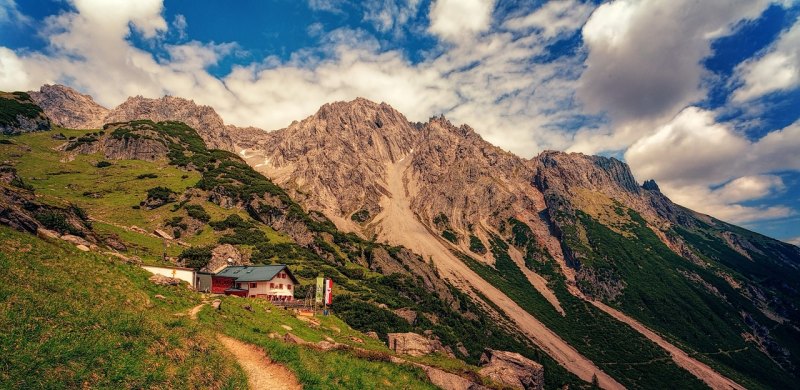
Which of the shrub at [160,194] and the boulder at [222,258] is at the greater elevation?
the shrub at [160,194]

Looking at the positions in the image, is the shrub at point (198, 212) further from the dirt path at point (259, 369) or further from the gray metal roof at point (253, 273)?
the dirt path at point (259, 369)

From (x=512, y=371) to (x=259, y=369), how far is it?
31.6 m

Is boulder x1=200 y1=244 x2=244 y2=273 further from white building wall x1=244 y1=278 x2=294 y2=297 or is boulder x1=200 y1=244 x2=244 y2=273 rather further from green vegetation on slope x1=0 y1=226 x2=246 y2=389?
green vegetation on slope x1=0 y1=226 x2=246 y2=389

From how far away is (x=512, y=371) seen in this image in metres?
44.8

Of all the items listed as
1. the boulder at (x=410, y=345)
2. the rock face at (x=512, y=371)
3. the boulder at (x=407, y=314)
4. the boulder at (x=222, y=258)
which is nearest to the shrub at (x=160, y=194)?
the boulder at (x=222, y=258)

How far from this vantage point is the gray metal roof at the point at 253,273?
75.4 m

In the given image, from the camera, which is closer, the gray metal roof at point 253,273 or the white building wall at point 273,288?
the white building wall at point 273,288

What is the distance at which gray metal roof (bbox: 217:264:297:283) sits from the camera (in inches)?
2968

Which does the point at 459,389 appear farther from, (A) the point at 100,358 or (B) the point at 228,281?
(B) the point at 228,281

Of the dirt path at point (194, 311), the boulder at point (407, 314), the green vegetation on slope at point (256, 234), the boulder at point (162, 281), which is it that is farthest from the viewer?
the green vegetation on slope at point (256, 234)

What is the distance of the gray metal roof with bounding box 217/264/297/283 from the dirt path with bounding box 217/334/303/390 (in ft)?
166

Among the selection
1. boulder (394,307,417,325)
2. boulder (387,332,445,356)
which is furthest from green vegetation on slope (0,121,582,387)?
boulder (387,332,445,356)

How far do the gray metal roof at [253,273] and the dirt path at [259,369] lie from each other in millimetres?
50747

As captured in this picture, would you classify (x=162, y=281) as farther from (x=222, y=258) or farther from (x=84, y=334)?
(x=222, y=258)
